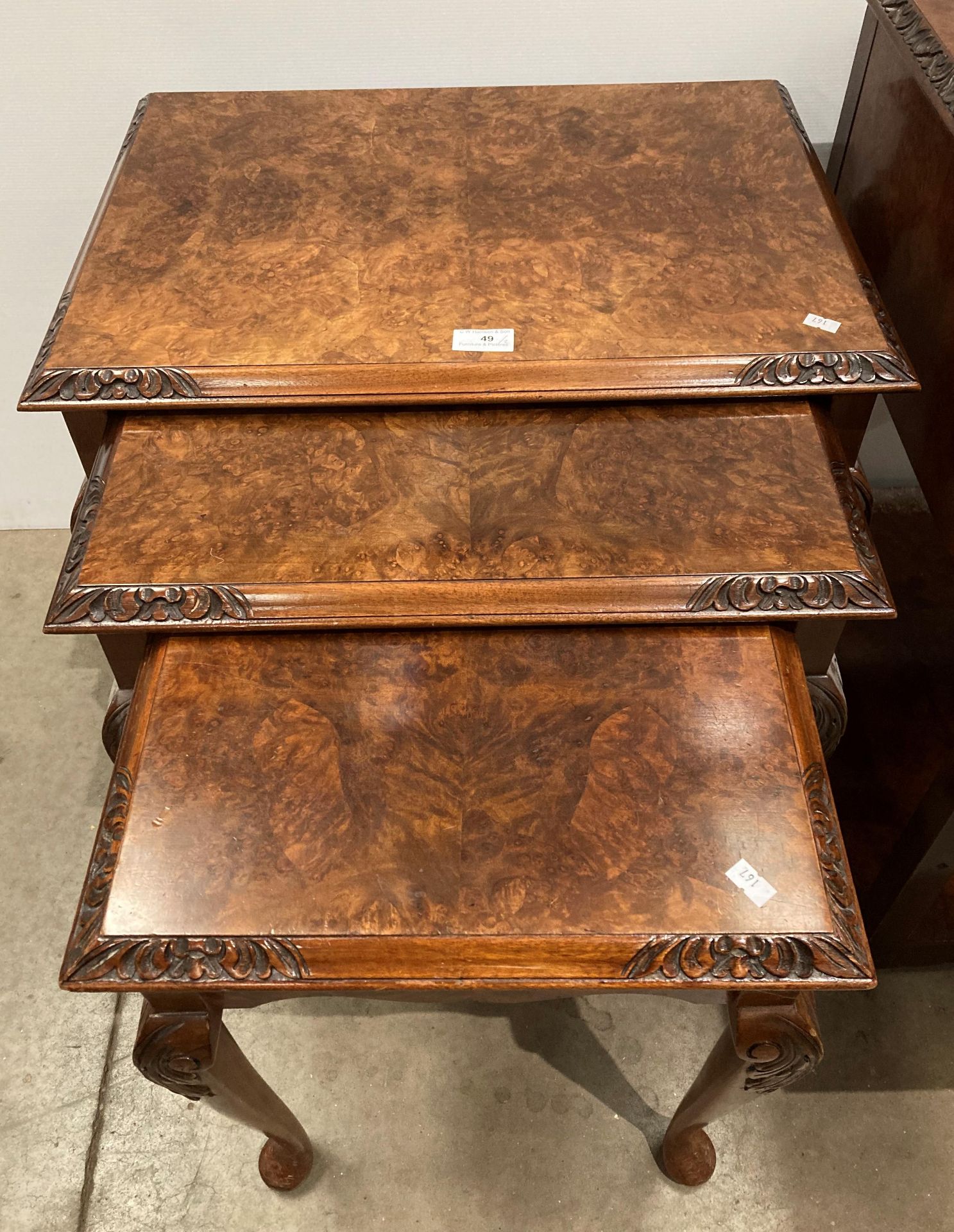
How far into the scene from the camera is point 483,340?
108 centimetres

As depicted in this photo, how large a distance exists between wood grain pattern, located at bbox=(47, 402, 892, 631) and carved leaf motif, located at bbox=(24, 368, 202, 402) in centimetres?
6

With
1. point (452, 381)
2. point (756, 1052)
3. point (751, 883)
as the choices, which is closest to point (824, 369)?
point (452, 381)

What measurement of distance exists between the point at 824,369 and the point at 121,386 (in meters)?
0.71

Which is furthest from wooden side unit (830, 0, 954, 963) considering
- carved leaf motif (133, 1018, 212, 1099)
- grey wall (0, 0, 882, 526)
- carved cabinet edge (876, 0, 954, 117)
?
carved leaf motif (133, 1018, 212, 1099)

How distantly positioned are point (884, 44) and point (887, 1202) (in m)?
1.36

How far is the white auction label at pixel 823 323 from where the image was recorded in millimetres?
1079

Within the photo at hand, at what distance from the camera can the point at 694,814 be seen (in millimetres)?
891

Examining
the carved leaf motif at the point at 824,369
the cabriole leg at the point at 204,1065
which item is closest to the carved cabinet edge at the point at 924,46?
the carved leaf motif at the point at 824,369

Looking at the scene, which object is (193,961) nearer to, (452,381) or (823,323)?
(452,381)

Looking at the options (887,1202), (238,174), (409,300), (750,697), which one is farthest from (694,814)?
(238,174)

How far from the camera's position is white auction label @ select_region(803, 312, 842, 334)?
108 centimetres

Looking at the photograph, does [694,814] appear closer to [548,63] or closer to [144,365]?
[144,365]

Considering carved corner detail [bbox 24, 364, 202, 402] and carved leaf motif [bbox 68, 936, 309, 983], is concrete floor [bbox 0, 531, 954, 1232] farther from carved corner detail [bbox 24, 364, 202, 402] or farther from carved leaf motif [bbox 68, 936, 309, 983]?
carved corner detail [bbox 24, 364, 202, 402]

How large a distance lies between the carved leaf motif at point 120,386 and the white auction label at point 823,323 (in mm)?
628
